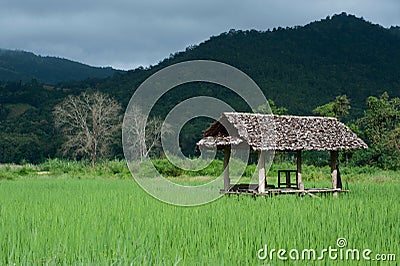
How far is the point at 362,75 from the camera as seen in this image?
153 ft

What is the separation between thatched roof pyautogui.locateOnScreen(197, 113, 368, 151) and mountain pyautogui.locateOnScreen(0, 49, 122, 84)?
75.6 metres

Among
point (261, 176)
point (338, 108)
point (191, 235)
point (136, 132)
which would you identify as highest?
point (338, 108)

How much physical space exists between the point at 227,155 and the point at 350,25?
48.5 m

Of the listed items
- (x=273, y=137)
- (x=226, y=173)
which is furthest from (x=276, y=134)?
(x=226, y=173)

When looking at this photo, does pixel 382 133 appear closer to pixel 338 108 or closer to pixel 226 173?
pixel 338 108

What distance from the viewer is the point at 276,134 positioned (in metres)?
12.3

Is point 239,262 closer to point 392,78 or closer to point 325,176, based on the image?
point 325,176

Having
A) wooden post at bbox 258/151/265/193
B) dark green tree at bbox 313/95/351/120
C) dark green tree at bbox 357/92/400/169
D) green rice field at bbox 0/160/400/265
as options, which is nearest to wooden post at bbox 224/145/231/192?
wooden post at bbox 258/151/265/193

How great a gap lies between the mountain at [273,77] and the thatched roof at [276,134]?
757 inches

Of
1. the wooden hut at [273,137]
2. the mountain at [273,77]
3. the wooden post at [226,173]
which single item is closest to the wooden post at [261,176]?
the wooden hut at [273,137]

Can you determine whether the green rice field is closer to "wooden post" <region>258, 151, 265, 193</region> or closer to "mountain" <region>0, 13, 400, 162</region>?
"wooden post" <region>258, 151, 265, 193</region>

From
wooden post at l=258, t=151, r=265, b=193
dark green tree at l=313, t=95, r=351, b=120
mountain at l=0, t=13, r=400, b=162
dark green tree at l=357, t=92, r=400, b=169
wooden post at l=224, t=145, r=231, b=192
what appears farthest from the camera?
mountain at l=0, t=13, r=400, b=162

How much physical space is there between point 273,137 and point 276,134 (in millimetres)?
185

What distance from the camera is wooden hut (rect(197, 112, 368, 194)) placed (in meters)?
11.9
